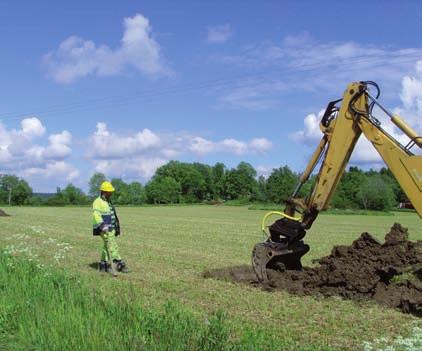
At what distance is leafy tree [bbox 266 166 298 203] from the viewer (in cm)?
10206

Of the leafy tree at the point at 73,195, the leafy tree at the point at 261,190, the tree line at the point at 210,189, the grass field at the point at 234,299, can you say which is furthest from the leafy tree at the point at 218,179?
the grass field at the point at 234,299

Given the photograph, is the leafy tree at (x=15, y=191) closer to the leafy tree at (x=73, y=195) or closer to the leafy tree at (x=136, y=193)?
the leafy tree at (x=73, y=195)

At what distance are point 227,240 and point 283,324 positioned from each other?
45.8 ft

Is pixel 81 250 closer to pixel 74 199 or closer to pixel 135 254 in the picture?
pixel 135 254

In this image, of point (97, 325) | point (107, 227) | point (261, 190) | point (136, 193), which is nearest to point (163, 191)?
point (136, 193)

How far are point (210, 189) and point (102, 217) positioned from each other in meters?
121

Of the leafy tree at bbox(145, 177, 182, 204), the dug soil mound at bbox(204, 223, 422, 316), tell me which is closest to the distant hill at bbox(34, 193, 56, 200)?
the leafy tree at bbox(145, 177, 182, 204)

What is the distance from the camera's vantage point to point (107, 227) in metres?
13.2

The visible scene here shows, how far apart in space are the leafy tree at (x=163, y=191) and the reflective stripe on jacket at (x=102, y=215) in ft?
356

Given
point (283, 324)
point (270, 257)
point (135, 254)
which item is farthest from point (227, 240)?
point (283, 324)

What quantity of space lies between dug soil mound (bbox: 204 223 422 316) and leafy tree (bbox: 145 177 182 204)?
109229 mm

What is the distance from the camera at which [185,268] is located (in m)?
14.0

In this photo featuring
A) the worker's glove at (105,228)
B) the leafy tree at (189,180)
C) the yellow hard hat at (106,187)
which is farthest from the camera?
the leafy tree at (189,180)

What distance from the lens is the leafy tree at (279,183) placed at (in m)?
102
